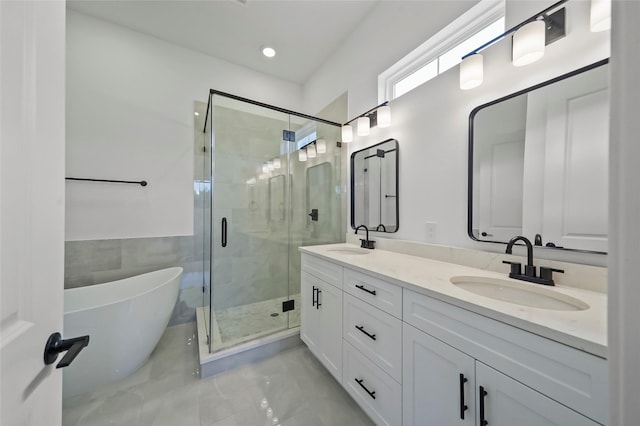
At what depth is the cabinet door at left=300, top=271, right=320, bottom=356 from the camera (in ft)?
5.55

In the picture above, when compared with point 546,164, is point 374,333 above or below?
below

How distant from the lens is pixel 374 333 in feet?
3.84

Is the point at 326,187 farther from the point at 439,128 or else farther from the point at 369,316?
the point at 369,316

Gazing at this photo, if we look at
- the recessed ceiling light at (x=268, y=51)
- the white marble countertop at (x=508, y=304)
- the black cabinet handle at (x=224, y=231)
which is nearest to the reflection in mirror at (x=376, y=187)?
the white marble countertop at (x=508, y=304)

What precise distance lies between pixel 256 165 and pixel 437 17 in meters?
1.89

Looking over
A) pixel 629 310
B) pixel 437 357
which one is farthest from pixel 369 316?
pixel 629 310

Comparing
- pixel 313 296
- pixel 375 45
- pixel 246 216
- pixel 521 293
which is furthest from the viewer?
pixel 246 216

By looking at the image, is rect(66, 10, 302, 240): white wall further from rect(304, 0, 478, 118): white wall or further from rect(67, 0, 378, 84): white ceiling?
rect(304, 0, 478, 118): white wall

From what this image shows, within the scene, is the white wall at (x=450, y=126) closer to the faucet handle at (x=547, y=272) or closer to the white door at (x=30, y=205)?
the faucet handle at (x=547, y=272)

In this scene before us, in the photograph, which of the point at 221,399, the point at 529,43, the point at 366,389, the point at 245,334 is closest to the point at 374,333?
the point at 366,389

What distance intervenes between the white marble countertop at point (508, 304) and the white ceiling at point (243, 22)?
2.15 meters

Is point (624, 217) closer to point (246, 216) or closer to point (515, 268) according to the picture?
point (515, 268)

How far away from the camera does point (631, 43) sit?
0.25m

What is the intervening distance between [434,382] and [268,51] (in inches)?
118
